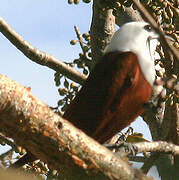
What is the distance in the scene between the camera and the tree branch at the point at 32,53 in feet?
10.5

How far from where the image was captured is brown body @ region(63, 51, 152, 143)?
9.07ft

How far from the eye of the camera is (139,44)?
9.87 ft

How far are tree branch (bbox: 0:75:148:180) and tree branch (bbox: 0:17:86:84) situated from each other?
1.62m

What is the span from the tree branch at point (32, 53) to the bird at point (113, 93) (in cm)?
54

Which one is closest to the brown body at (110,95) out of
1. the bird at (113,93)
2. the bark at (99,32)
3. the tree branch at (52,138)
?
the bird at (113,93)

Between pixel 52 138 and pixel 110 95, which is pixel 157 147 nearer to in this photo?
pixel 110 95

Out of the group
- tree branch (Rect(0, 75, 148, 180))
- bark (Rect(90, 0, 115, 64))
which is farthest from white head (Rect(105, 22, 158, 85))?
tree branch (Rect(0, 75, 148, 180))

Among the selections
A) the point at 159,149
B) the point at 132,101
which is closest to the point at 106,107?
the point at 132,101

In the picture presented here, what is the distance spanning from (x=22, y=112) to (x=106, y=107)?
4.38 feet

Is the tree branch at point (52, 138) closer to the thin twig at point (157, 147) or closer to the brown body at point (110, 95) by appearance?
the thin twig at point (157, 147)

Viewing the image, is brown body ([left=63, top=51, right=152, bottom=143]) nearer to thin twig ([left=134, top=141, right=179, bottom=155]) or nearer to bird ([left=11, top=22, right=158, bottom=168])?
bird ([left=11, top=22, right=158, bottom=168])

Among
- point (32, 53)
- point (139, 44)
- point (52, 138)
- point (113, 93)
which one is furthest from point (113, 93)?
point (52, 138)

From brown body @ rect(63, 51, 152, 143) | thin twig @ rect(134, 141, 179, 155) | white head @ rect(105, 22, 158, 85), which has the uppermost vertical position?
white head @ rect(105, 22, 158, 85)

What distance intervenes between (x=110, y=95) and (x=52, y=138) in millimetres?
1242
